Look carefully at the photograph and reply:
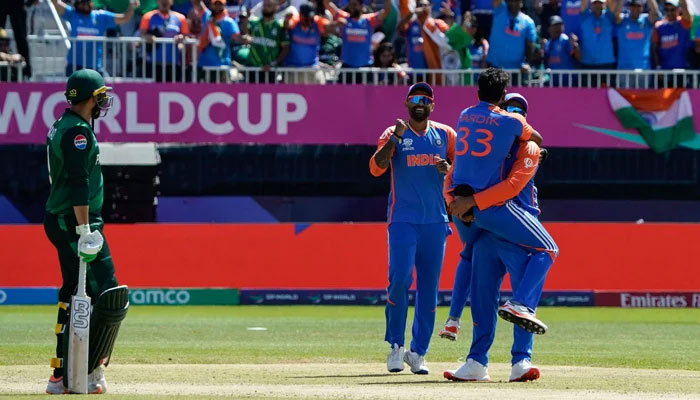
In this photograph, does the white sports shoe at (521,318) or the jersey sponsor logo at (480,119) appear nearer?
the white sports shoe at (521,318)

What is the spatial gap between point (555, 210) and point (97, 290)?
16680mm

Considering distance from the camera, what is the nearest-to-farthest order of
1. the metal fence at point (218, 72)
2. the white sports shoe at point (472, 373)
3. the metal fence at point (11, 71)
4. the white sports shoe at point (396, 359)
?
the white sports shoe at point (472, 373)
the white sports shoe at point (396, 359)
the metal fence at point (218, 72)
the metal fence at point (11, 71)

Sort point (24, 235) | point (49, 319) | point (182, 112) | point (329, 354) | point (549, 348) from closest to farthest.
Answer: point (329, 354) → point (549, 348) → point (49, 319) → point (24, 235) → point (182, 112)

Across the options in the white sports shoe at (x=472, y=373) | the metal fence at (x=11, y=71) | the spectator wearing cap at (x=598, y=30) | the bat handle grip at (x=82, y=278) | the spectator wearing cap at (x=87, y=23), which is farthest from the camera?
the spectator wearing cap at (x=598, y=30)

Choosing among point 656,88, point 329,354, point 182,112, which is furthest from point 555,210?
point 329,354

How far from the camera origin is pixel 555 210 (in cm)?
2488

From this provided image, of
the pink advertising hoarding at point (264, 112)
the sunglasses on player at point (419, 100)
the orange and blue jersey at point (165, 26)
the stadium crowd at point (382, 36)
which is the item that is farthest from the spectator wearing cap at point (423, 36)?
the sunglasses on player at point (419, 100)

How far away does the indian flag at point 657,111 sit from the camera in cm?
2427

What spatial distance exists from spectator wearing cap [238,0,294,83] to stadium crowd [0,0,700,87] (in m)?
0.02

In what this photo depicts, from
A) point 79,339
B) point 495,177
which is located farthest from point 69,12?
point 79,339

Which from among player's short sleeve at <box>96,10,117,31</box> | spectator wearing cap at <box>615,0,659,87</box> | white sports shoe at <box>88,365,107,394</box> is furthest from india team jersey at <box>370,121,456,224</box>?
spectator wearing cap at <box>615,0,659,87</box>

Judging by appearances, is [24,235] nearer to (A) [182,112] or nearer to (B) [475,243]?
(A) [182,112]

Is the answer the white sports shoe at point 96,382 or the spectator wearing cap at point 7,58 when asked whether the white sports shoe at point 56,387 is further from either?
the spectator wearing cap at point 7,58

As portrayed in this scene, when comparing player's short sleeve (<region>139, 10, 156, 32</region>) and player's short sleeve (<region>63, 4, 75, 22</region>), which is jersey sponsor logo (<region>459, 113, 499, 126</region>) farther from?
player's short sleeve (<region>63, 4, 75, 22</region>)
